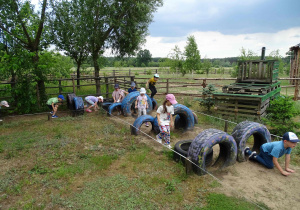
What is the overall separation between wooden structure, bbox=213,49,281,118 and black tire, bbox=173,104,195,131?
2282 millimetres

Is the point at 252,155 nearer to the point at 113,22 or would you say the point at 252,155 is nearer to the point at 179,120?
the point at 179,120

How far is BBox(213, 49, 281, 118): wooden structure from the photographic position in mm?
7844

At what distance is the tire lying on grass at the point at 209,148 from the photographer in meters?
4.07

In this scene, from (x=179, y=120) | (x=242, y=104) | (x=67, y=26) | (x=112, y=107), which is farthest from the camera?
(x=67, y=26)

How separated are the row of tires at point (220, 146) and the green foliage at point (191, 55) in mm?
29809

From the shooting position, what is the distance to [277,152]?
4.16m

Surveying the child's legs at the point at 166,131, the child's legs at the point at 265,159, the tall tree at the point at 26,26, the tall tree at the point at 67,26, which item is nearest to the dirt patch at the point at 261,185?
the child's legs at the point at 265,159


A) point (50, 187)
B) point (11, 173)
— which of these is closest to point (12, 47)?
point (11, 173)

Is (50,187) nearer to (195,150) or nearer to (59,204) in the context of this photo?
(59,204)

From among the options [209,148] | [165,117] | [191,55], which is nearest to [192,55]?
[191,55]

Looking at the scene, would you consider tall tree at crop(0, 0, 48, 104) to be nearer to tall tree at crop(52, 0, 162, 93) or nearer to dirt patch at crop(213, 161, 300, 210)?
tall tree at crop(52, 0, 162, 93)

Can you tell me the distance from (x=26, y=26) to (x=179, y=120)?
7.40 meters

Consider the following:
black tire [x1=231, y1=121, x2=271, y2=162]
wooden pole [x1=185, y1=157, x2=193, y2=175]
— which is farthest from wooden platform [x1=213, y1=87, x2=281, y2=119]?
wooden pole [x1=185, y1=157, x2=193, y2=175]

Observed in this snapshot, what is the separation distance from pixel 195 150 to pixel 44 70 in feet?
25.2
